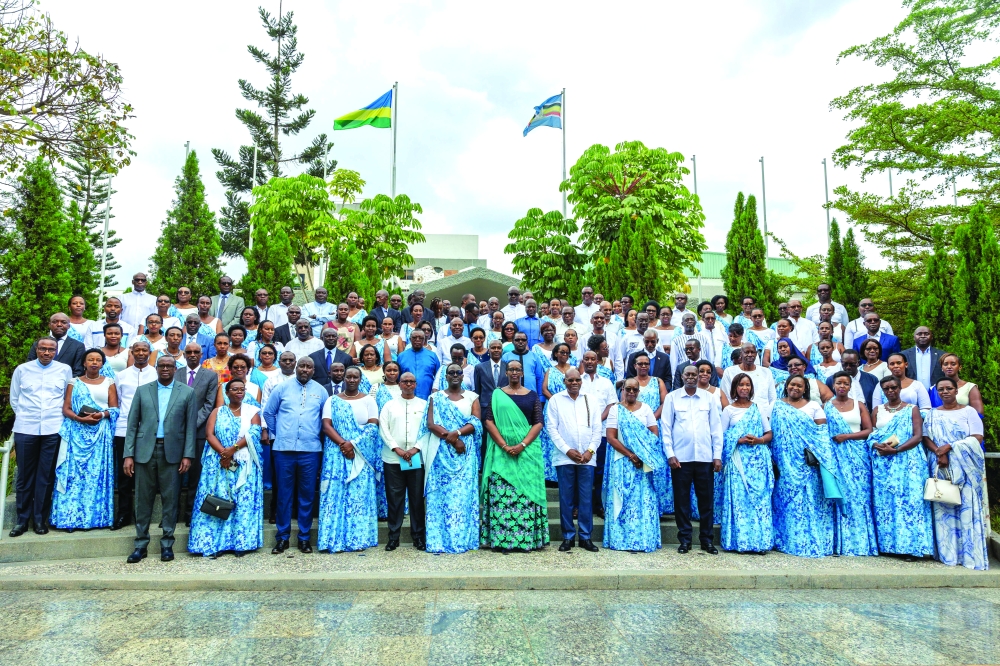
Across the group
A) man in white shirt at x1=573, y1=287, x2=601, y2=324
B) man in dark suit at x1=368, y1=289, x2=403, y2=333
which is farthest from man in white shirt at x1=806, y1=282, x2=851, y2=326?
man in dark suit at x1=368, y1=289, x2=403, y2=333

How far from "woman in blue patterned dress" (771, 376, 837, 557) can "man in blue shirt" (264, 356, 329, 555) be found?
4633 mm

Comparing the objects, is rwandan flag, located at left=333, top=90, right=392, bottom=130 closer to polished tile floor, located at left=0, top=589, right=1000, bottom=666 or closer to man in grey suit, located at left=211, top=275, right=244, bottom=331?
man in grey suit, located at left=211, top=275, right=244, bottom=331

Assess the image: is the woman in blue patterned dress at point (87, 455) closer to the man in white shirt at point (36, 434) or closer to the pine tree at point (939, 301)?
the man in white shirt at point (36, 434)

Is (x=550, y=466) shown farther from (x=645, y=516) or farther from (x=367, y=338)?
(x=367, y=338)

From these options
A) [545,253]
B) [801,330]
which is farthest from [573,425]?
[545,253]

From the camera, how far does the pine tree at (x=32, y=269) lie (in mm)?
10180

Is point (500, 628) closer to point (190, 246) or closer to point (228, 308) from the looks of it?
point (228, 308)

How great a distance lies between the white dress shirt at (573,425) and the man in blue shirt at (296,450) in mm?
2323

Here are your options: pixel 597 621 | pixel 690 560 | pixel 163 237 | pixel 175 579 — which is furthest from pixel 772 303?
pixel 163 237

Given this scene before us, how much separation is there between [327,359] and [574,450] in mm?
3343

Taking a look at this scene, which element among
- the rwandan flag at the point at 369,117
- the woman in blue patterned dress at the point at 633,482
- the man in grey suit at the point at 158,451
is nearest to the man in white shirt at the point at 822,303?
the woman in blue patterned dress at the point at 633,482

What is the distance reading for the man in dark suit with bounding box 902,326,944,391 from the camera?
7.99 metres

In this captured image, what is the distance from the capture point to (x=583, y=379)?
288 inches

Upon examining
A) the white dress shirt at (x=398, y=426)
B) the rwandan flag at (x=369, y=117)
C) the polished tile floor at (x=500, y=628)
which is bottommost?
the polished tile floor at (x=500, y=628)
